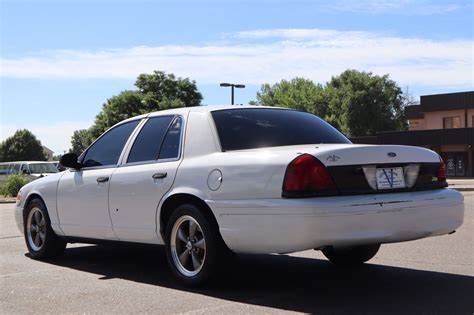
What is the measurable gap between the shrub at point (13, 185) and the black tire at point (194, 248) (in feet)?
72.5

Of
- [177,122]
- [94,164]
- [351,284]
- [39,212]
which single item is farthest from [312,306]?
[39,212]

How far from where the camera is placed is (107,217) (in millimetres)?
6496

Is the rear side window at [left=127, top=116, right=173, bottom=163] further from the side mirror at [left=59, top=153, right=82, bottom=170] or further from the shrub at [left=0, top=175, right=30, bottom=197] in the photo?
the shrub at [left=0, top=175, right=30, bottom=197]

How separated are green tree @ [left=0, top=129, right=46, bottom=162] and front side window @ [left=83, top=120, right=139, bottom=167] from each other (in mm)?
87665

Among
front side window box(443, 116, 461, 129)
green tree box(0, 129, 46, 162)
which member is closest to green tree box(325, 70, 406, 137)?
front side window box(443, 116, 461, 129)

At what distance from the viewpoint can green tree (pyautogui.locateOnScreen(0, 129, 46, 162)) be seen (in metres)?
90.1

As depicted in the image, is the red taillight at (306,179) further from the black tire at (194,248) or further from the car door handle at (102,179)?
the car door handle at (102,179)

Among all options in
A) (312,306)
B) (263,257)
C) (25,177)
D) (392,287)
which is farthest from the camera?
(25,177)

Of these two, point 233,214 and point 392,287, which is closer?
point 233,214

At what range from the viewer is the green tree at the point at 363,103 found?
63.9 m

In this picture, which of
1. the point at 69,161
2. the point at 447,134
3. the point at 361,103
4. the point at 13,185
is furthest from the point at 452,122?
the point at 69,161

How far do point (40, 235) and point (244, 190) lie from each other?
3686mm

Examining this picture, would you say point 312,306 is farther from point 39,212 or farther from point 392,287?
point 39,212

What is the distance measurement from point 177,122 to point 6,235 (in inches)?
223
